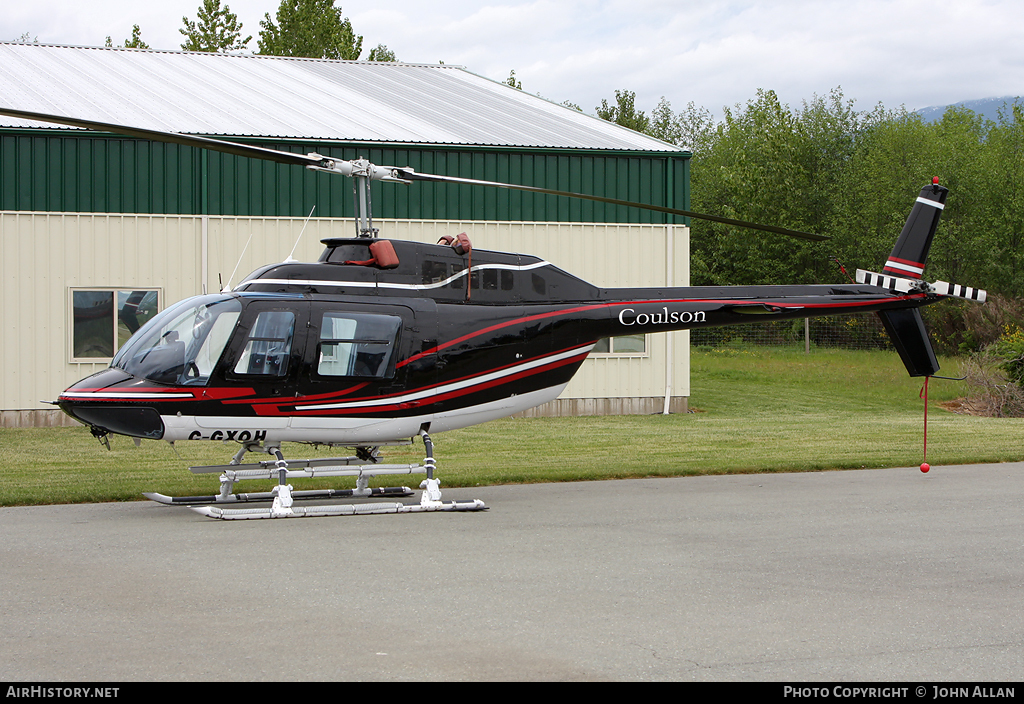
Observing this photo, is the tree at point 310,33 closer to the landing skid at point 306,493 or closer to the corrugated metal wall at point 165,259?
the corrugated metal wall at point 165,259

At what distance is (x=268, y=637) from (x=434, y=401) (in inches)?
227

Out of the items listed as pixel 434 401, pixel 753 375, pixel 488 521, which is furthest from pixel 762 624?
pixel 753 375

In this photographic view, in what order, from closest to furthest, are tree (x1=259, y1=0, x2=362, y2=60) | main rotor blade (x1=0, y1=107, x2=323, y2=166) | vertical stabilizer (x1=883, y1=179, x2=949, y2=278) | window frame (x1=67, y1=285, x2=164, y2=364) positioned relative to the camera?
main rotor blade (x1=0, y1=107, x2=323, y2=166), vertical stabilizer (x1=883, y1=179, x2=949, y2=278), window frame (x1=67, y1=285, x2=164, y2=364), tree (x1=259, y1=0, x2=362, y2=60)

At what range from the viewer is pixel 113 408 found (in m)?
10.6

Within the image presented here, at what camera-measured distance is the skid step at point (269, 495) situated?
11.5 meters

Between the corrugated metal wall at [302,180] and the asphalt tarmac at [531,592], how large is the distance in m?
10.2

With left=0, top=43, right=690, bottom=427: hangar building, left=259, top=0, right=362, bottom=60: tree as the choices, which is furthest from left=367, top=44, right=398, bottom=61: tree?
left=0, top=43, right=690, bottom=427: hangar building

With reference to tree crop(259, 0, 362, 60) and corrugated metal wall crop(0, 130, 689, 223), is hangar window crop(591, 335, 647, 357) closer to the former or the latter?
corrugated metal wall crop(0, 130, 689, 223)

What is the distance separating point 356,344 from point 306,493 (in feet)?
6.67

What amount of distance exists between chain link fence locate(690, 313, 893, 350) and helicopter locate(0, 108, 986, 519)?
70.4 feet

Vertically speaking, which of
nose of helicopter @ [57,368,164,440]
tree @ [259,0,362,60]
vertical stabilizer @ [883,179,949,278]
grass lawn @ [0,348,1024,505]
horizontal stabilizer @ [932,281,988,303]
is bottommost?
grass lawn @ [0,348,1024,505]

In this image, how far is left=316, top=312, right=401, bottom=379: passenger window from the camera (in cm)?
1136

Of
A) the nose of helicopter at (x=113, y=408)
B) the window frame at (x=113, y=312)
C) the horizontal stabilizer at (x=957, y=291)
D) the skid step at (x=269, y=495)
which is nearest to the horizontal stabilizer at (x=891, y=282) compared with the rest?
the horizontal stabilizer at (x=957, y=291)

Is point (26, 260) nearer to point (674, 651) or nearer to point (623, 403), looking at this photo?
point (623, 403)
